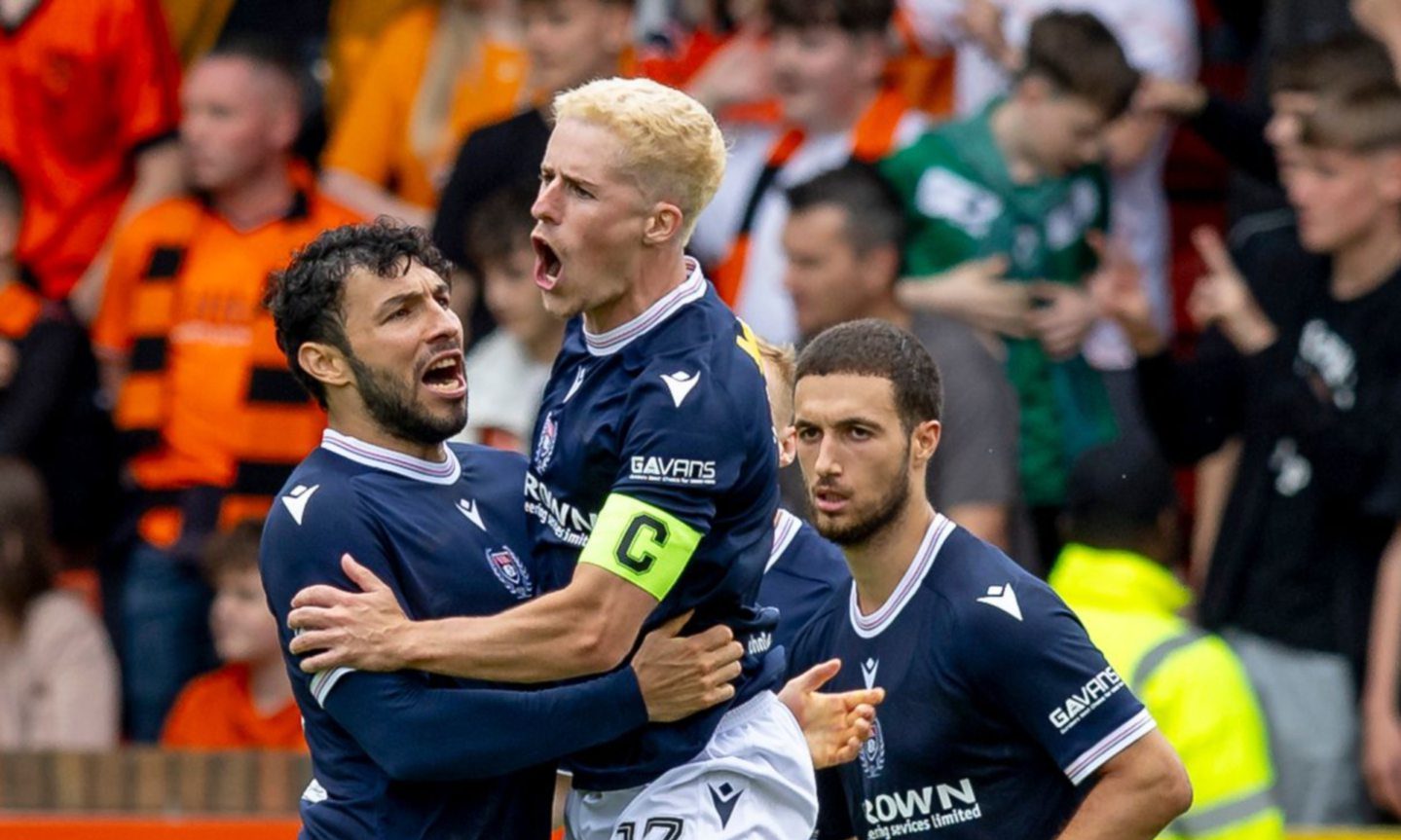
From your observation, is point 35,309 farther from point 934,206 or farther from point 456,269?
point 934,206

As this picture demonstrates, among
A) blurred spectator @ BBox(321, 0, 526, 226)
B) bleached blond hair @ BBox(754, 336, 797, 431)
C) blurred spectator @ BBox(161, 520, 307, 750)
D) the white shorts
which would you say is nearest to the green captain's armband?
the white shorts

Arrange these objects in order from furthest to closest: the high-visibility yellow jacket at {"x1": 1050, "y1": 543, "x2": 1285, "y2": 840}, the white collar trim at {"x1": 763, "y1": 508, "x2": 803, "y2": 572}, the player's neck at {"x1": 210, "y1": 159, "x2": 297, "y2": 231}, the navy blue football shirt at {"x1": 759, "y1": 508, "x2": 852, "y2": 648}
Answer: the player's neck at {"x1": 210, "y1": 159, "x2": 297, "y2": 231}, the high-visibility yellow jacket at {"x1": 1050, "y1": 543, "x2": 1285, "y2": 840}, the white collar trim at {"x1": 763, "y1": 508, "x2": 803, "y2": 572}, the navy blue football shirt at {"x1": 759, "y1": 508, "x2": 852, "y2": 648}

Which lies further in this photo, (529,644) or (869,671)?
(869,671)

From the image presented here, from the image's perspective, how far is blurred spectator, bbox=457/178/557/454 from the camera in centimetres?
878

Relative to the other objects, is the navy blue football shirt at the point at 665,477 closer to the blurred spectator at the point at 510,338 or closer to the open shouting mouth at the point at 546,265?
the open shouting mouth at the point at 546,265

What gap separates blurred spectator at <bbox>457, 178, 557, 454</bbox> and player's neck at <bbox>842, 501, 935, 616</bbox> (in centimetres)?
287

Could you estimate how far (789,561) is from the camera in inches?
261

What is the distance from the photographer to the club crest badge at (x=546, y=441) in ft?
18.5

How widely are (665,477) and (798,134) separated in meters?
4.23

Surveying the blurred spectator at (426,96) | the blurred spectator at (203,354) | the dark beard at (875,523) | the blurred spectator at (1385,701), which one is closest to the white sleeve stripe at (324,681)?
the dark beard at (875,523)

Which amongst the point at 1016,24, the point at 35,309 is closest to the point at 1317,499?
the point at 1016,24

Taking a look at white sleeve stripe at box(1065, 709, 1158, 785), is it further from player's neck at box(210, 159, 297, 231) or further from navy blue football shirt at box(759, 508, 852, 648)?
player's neck at box(210, 159, 297, 231)

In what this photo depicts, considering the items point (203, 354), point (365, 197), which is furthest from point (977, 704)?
point (365, 197)

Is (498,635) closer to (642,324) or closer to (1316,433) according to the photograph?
(642,324)
